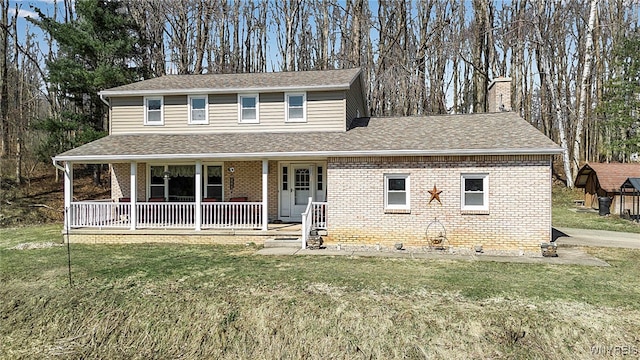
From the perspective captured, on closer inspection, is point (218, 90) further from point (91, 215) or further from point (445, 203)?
point (445, 203)

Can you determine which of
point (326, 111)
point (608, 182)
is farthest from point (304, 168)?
point (608, 182)

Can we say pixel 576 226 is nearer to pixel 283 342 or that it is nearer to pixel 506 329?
pixel 506 329

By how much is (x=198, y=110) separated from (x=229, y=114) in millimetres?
1308

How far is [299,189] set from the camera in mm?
15359

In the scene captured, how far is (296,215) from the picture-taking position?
1535cm

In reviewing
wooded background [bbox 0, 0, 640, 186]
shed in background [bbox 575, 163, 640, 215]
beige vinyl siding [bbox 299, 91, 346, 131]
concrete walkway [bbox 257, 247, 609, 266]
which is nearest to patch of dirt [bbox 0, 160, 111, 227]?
wooded background [bbox 0, 0, 640, 186]

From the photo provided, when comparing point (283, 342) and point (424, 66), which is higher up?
point (424, 66)

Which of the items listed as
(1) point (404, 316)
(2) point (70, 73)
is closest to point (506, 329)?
(1) point (404, 316)

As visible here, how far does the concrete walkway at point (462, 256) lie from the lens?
10.3m

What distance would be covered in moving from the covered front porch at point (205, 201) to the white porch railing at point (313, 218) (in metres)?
0.03

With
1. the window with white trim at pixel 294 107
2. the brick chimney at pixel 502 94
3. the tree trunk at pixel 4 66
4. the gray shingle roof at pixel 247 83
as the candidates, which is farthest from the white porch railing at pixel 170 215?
the tree trunk at pixel 4 66

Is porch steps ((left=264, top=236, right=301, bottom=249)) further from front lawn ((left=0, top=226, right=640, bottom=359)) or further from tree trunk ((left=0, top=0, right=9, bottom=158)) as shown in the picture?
tree trunk ((left=0, top=0, right=9, bottom=158))

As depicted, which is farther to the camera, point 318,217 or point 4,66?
point 4,66

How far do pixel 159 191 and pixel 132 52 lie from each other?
533 inches
